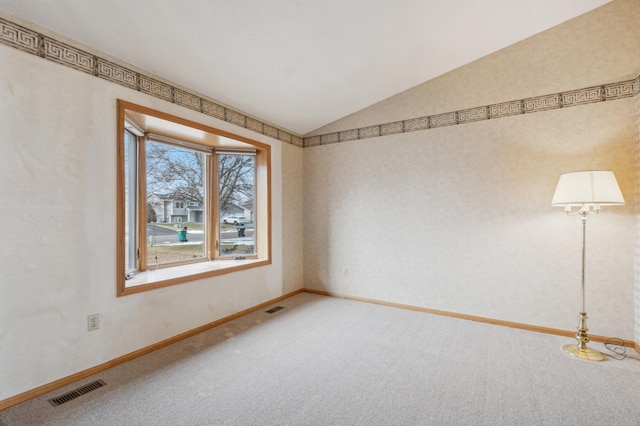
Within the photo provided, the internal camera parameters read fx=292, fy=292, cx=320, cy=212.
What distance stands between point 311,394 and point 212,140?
9.56 feet

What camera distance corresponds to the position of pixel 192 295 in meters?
3.02

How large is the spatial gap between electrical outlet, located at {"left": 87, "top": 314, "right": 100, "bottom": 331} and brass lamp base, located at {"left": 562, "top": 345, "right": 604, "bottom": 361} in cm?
395

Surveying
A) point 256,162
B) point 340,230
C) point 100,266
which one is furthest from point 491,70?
point 100,266

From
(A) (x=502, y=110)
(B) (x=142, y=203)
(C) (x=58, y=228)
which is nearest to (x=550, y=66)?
(A) (x=502, y=110)

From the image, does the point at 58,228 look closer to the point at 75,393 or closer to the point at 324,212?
the point at 75,393

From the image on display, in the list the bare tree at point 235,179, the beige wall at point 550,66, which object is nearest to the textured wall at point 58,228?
the bare tree at point 235,179

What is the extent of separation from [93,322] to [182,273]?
0.91 metres

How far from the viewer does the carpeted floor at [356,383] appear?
1770mm

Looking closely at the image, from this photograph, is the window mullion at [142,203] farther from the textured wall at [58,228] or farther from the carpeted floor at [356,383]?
the carpeted floor at [356,383]

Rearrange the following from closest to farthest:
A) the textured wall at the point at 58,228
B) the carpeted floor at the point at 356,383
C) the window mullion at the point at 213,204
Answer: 1. the carpeted floor at the point at 356,383
2. the textured wall at the point at 58,228
3. the window mullion at the point at 213,204

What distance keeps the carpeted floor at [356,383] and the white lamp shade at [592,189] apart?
1.34 metres

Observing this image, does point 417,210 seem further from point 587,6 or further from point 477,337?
point 587,6

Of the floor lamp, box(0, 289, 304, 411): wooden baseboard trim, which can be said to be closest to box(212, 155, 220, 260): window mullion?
box(0, 289, 304, 411): wooden baseboard trim

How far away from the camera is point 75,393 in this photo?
6.56ft
